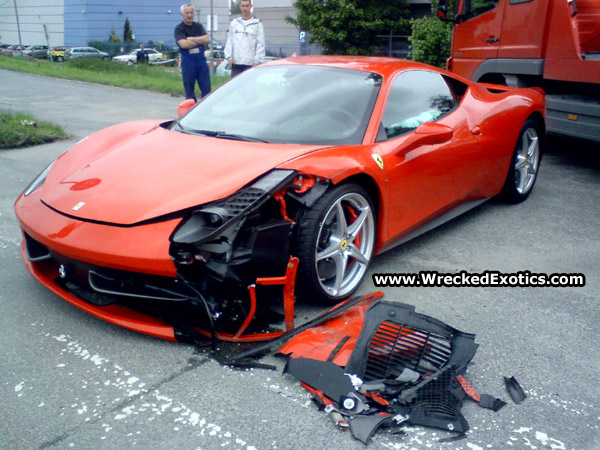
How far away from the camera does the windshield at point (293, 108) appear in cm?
337

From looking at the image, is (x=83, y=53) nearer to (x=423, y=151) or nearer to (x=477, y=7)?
(x=477, y=7)

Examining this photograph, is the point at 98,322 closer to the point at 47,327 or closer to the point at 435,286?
the point at 47,327

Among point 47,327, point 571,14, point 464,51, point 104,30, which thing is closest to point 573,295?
point 47,327

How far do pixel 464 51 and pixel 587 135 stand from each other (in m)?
2.13

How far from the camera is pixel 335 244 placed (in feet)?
10.0

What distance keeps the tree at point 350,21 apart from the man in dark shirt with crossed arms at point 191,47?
1429 centimetres

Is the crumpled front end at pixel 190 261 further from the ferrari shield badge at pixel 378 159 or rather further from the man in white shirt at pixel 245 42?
the man in white shirt at pixel 245 42

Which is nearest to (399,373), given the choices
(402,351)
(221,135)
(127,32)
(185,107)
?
(402,351)

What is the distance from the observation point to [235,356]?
2572 mm

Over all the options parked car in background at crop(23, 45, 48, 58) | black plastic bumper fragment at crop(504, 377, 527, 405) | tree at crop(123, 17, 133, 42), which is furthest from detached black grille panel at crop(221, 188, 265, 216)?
tree at crop(123, 17, 133, 42)

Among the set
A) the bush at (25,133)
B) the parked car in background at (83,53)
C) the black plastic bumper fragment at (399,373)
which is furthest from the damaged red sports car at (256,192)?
the parked car in background at (83,53)

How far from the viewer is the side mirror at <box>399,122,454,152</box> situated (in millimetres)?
3436

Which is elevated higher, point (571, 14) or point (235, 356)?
point (571, 14)

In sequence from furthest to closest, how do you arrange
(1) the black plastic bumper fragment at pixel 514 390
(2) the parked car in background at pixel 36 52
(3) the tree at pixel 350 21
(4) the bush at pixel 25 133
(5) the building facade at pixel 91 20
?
(5) the building facade at pixel 91 20 → (2) the parked car in background at pixel 36 52 → (3) the tree at pixel 350 21 → (4) the bush at pixel 25 133 → (1) the black plastic bumper fragment at pixel 514 390
